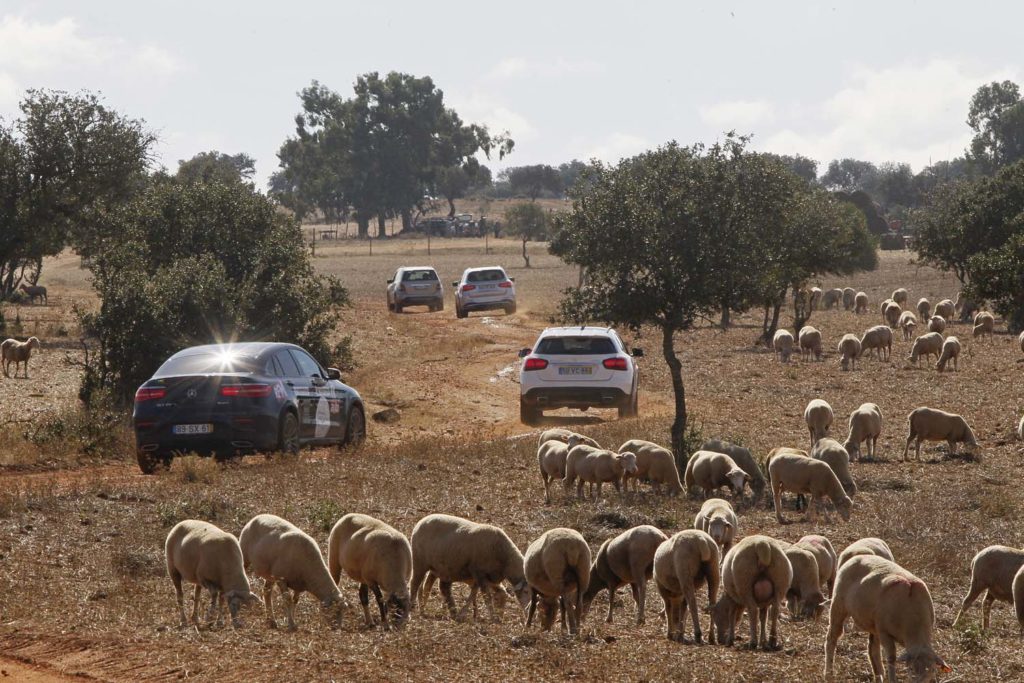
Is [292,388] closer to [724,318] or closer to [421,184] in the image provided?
[724,318]

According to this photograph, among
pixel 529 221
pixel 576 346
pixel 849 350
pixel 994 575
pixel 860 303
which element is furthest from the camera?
pixel 529 221

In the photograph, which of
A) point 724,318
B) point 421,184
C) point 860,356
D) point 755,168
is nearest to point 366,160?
point 421,184

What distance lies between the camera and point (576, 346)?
910 inches

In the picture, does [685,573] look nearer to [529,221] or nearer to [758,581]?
[758,581]

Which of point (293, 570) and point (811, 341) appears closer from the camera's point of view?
point (293, 570)

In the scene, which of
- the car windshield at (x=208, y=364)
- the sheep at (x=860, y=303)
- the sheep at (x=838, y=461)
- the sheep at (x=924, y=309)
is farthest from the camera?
the sheep at (x=860, y=303)

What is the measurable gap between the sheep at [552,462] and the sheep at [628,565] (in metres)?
5.03

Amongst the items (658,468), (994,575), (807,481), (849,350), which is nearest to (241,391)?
(658,468)

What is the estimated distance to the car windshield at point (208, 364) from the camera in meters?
16.6

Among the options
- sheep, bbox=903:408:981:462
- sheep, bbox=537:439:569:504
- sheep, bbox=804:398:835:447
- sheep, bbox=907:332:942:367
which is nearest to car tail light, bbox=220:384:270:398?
sheep, bbox=537:439:569:504

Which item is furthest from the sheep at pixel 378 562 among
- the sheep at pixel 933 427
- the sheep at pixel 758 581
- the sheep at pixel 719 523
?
the sheep at pixel 933 427

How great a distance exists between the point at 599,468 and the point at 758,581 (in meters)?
5.94

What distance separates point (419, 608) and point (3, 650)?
3052 mm

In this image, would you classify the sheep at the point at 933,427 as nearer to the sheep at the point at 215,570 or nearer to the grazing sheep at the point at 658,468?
the grazing sheep at the point at 658,468
